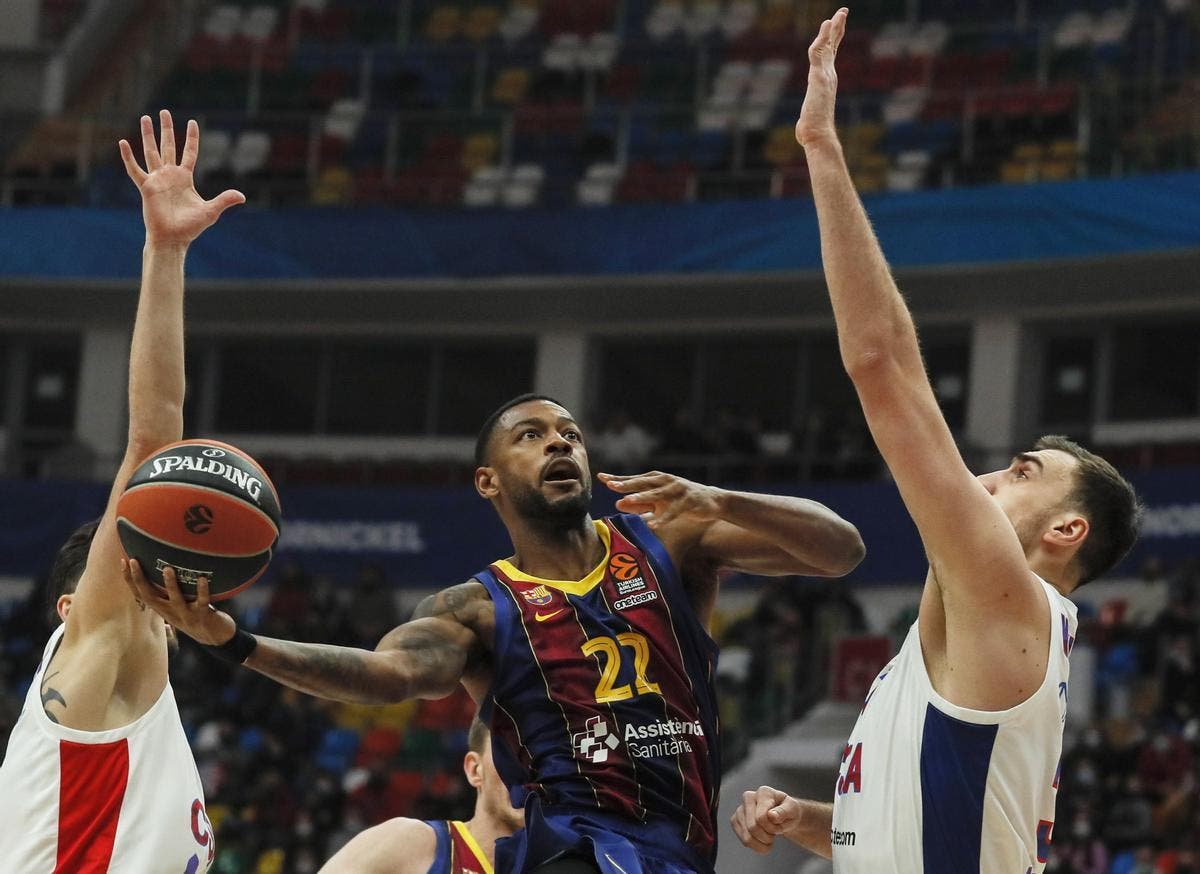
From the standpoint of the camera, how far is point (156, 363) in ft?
17.5

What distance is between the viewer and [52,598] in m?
6.00

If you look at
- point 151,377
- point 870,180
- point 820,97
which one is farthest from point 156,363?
point 870,180

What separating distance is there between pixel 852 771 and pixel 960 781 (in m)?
0.42

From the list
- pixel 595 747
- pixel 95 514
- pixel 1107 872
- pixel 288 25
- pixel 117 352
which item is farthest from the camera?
pixel 288 25

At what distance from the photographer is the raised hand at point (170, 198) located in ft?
18.0

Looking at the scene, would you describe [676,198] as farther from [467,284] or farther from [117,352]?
[117,352]

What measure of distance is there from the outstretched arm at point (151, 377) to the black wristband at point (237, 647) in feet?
2.28

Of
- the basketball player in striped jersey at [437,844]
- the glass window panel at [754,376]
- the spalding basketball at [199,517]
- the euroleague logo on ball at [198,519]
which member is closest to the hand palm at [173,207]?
the spalding basketball at [199,517]

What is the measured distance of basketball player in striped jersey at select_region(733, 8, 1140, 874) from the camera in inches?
181

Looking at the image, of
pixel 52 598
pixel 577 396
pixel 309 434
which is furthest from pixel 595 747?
pixel 309 434

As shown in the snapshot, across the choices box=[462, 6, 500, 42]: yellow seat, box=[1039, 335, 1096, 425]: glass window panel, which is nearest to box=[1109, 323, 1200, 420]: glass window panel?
box=[1039, 335, 1096, 425]: glass window panel

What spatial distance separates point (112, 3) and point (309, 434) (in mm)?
7848

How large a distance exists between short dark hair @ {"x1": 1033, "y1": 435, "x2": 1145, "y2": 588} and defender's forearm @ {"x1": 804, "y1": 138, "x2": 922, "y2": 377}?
2.60ft

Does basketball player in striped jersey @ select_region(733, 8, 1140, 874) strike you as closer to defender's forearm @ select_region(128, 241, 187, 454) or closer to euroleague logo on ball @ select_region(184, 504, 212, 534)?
euroleague logo on ball @ select_region(184, 504, 212, 534)
